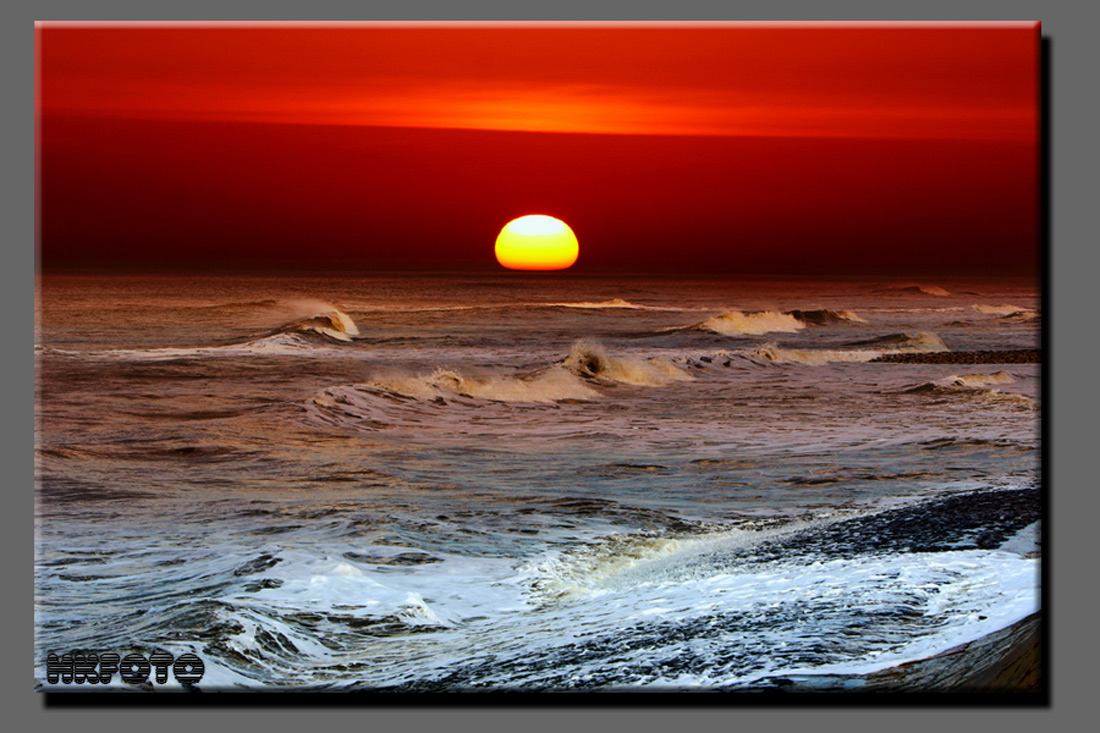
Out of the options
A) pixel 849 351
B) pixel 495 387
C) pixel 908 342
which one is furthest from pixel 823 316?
pixel 495 387

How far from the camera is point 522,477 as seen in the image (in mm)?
4055

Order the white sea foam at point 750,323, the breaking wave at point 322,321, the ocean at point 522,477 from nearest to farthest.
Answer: the ocean at point 522,477 → the breaking wave at point 322,321 → the white sea foam at point 750,323

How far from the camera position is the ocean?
381cm

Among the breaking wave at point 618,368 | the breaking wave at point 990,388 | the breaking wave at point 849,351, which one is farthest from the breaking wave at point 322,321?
the breaking wave at point 990,388

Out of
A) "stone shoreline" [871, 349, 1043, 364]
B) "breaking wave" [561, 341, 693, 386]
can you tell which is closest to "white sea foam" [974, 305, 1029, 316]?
"stone shoreline" [871, 349, 1043, 364]

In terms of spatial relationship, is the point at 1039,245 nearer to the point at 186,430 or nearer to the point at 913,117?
the point at 913,117

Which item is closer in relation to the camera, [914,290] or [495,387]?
[495,387]

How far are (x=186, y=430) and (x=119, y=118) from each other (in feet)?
3.54

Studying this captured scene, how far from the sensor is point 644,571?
3.99 m

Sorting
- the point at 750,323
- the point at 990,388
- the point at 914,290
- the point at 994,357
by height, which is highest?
the point at 914,290

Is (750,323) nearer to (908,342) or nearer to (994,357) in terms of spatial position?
(908,342)

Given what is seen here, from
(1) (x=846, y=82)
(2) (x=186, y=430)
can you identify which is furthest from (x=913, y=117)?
(2) (x=186, y=430)

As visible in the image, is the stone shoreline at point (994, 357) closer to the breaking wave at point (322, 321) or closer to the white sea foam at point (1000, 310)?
the white sea foam at point (1000, 310)

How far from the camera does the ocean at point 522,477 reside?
381 cm
